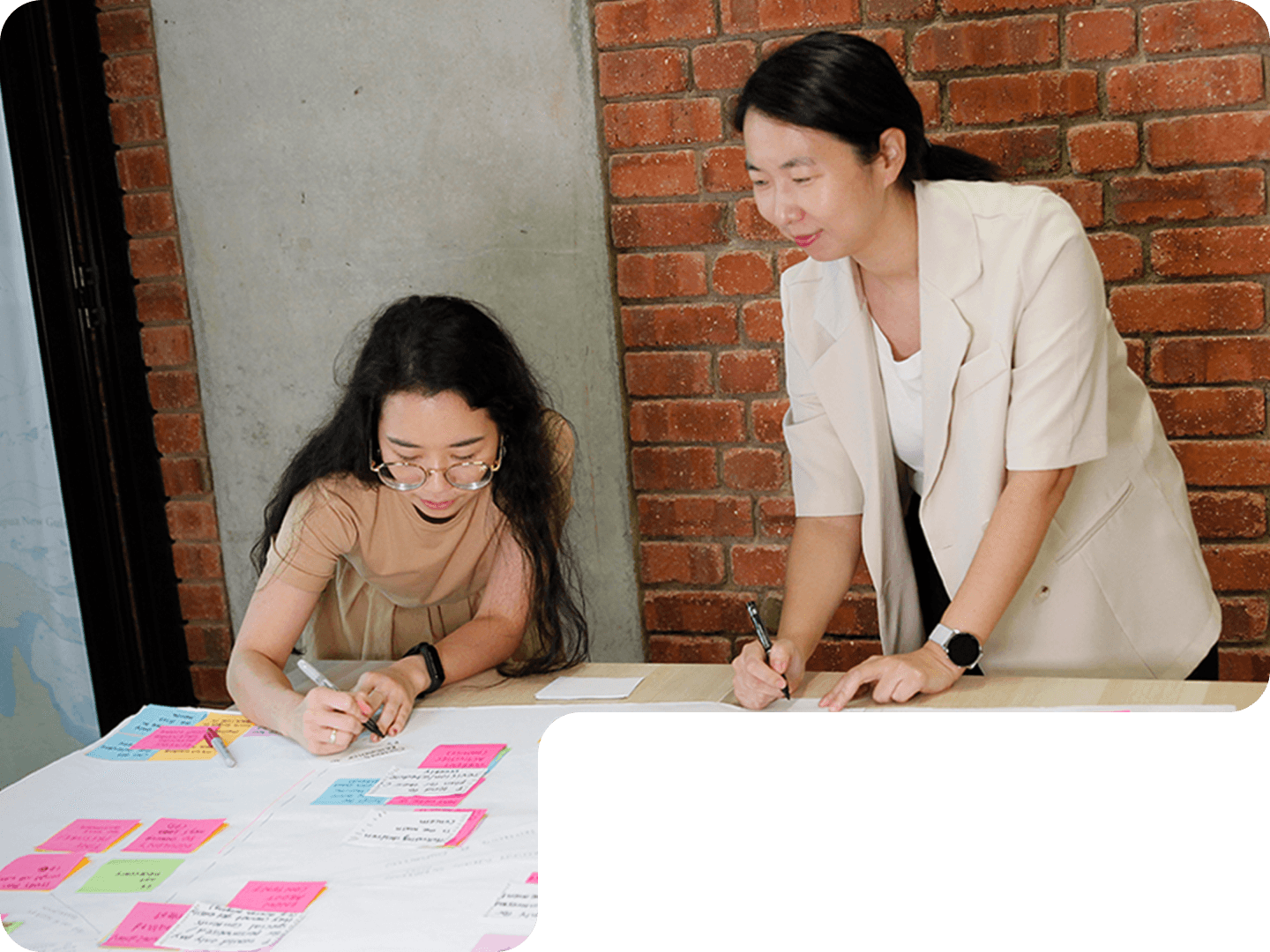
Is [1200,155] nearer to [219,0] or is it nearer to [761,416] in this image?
[761,416]

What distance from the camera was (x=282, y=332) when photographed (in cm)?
236

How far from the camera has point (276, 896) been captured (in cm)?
99

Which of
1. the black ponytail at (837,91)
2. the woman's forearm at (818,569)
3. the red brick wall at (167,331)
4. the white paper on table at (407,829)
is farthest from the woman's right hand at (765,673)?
the red brick wall at (167,331)

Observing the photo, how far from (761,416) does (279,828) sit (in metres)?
1.29

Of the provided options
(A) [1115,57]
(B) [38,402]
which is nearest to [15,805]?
(B) [38,402]

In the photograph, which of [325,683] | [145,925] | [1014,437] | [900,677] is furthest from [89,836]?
[1014,437]

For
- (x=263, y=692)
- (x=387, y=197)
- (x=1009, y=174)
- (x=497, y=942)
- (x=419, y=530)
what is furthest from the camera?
(x=387, y=197)

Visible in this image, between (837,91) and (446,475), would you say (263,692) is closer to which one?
(446,475)

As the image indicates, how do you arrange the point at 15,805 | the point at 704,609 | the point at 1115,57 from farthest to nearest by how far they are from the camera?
the point at 704,609 → the point at 1115,57 → the point at 15,805

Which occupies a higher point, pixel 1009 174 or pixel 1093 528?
pixel 1009 174

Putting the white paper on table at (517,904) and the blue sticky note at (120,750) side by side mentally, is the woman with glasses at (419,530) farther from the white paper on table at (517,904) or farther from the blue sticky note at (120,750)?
the white paper on table at (517,904)

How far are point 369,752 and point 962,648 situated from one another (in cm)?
69

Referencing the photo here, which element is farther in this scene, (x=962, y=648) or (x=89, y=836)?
(x=962, y=648)

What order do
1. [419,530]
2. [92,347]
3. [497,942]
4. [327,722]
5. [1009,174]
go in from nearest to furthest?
1. [497,942]
2. [327,722]
3. [419,530]
4. [1009,174]
5. [92,347]
